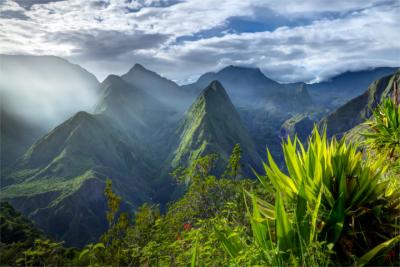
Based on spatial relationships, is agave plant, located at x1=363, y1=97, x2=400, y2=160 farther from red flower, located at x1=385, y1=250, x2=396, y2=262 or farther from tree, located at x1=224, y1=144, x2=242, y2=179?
tree, located at x1=224, y1=144, x2=242, y2=179

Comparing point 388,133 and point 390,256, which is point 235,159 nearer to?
point 388,133

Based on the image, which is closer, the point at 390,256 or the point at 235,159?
the point at 390,256

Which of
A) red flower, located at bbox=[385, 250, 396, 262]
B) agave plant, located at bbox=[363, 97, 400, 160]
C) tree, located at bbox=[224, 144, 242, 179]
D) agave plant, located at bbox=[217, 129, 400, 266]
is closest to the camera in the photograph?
agave plant, located at bbox=[217, 129, 400, 266]

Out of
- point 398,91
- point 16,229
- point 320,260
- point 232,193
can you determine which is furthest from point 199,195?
point 16,229

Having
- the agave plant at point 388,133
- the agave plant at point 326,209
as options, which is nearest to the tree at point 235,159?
the agave plant at point 388,133

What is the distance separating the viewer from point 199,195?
19391 millimetres

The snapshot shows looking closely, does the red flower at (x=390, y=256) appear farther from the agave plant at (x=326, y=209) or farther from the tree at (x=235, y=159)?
the tree at (x=235, y=159)

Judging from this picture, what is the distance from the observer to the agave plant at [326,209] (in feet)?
14.3

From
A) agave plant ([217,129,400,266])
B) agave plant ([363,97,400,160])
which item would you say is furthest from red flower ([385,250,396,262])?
agave plant ([363,97,400,160])

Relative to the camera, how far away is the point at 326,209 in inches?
198

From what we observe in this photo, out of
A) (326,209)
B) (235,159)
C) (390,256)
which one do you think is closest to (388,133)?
(326,209)

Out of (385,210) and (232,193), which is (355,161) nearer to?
(385,210)

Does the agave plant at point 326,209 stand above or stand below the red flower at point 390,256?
above

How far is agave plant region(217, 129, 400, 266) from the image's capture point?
4.36m
